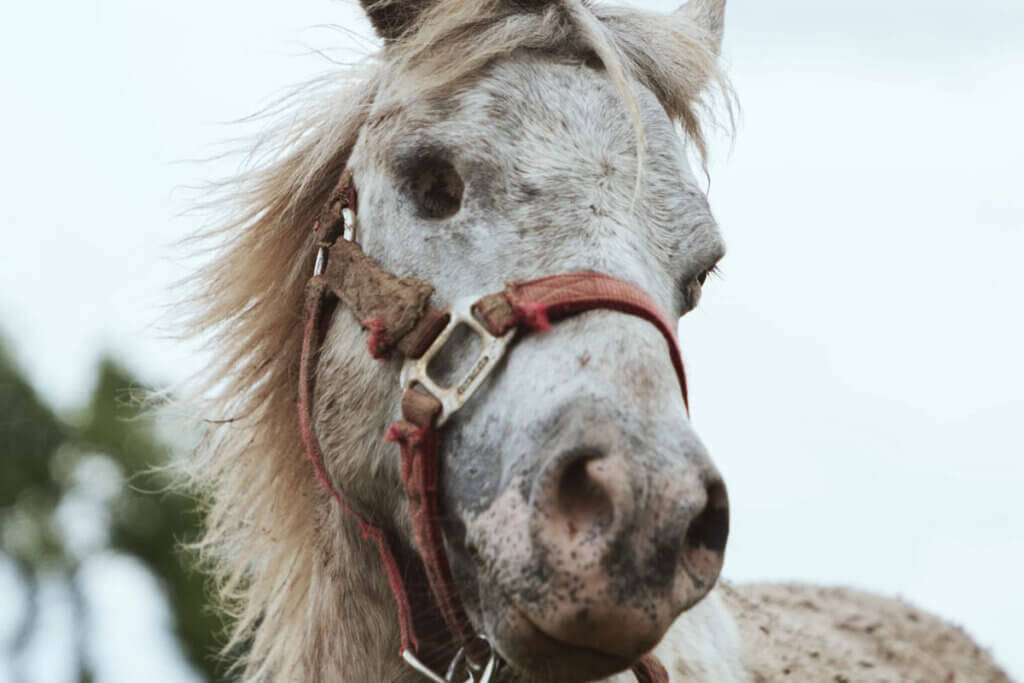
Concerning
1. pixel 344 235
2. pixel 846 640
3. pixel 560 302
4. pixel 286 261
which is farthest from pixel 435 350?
pixel 846 640

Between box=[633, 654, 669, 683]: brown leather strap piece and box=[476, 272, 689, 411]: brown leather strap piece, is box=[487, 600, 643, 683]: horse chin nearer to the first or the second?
box=[633, 654, 669, 683]: brown leather strap piece

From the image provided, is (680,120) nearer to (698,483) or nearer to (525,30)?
(525,30)

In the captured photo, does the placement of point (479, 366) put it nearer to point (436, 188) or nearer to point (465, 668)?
point (436, 188)

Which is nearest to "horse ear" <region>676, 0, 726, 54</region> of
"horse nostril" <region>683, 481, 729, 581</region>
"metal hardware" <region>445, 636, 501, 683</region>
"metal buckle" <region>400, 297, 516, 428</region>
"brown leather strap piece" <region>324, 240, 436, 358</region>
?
"brown leather strap piece" <region>324, 240, 436, 358</region>

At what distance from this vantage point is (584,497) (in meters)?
2.18

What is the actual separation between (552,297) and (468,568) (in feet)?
2.09

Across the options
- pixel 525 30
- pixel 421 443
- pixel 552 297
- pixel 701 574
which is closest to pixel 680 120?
pixel 525 30

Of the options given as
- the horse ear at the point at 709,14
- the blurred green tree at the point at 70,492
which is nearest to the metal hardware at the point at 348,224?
the horse ear at the point at 709,14

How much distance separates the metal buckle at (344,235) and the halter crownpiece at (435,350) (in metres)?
0.04

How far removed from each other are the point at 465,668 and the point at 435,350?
0.81 metres

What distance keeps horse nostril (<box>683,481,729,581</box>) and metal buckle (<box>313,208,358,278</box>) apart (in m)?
1.30

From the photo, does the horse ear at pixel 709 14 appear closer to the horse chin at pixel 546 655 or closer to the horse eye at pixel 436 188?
the horse eye at pixel 436 188

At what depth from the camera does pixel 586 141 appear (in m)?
2.80

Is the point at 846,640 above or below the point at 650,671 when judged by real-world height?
below
